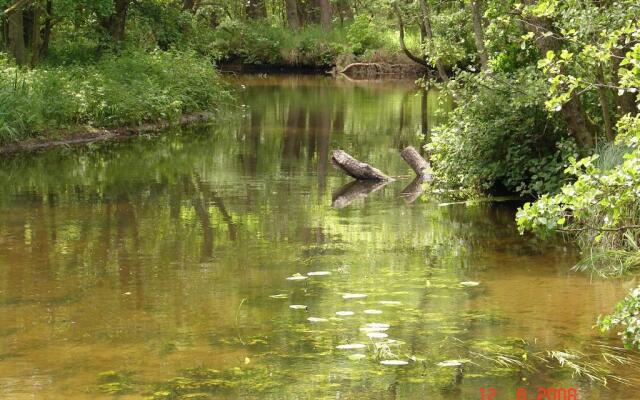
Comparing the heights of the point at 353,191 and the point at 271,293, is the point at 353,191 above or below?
above

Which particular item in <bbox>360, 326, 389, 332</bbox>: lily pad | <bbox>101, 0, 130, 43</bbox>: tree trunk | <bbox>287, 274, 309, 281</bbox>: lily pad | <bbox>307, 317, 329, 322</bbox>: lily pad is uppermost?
<bbox>101, 0, 130, 43</bbox>: tree trunk

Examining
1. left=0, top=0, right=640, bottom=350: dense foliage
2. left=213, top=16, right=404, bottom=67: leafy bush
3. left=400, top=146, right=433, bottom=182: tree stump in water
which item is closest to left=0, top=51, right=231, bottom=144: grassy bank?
left=0, top=0, right=640, bottom=350: dense foliage

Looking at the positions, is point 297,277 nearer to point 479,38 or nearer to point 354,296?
point 354,296

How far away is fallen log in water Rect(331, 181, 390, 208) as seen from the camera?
49.6 feet

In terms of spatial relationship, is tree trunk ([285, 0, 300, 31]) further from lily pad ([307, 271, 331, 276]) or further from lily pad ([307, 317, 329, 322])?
lily pad ([307, 317, 329, 322])

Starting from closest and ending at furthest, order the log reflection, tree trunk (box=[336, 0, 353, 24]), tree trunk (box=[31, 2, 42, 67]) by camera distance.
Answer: the log reflection → tree trunk (box=[31, 2, 42, 67]) → tree trunk (box=[336, 0, 353, 24])

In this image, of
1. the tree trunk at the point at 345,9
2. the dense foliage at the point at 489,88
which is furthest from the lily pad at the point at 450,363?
the tree trunk at the point at 345,9

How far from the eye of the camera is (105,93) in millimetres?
23828

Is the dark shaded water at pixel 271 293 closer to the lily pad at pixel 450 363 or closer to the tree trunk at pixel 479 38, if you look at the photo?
the lily pad at pixel 450 363

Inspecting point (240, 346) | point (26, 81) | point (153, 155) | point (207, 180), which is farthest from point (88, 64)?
point (240, 346)

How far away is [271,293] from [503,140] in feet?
19.5

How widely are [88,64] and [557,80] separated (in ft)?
74.4

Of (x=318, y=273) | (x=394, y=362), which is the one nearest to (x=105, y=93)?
(x=318, y=273)
